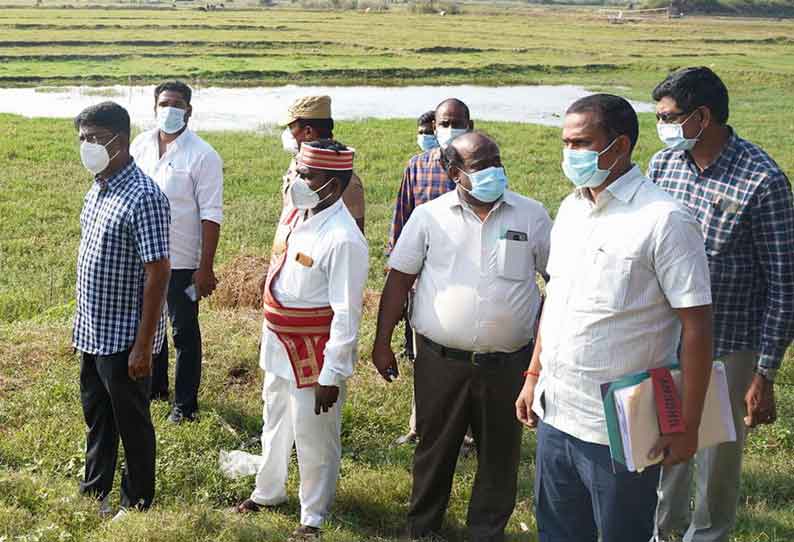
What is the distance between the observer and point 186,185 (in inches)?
220

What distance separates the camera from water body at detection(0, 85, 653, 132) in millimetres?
23891

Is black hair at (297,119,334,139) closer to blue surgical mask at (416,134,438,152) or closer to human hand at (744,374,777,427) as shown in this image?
blue surgical mask at (416,134,438,152)

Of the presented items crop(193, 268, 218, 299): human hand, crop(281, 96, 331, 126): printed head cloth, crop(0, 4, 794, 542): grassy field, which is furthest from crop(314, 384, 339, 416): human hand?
crop(193, 268, 218, 299): human hand

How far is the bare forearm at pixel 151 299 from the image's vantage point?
4.18 metres

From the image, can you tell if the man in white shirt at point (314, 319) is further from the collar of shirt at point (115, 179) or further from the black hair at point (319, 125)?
the collar of shirt at point (115, 179)

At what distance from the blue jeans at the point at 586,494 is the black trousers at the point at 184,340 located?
2842 mm

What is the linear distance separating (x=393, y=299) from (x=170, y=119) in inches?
85.5

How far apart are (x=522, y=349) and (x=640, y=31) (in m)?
67.7

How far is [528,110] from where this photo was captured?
2847cm

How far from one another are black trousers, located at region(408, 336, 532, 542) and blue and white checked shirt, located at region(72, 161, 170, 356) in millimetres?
1348

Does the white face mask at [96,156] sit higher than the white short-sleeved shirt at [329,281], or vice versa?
the white face mask at [96,156]

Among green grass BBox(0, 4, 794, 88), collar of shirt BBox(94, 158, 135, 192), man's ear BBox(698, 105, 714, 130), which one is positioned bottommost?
collar of shirt BBox(94, 158, 135, 192)

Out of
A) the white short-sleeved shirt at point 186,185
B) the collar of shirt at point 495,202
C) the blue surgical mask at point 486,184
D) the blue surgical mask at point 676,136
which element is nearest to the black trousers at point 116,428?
the white short-sleeved shirt at point 186,185

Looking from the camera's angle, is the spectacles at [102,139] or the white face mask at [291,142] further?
the white face mask at [291,142]
